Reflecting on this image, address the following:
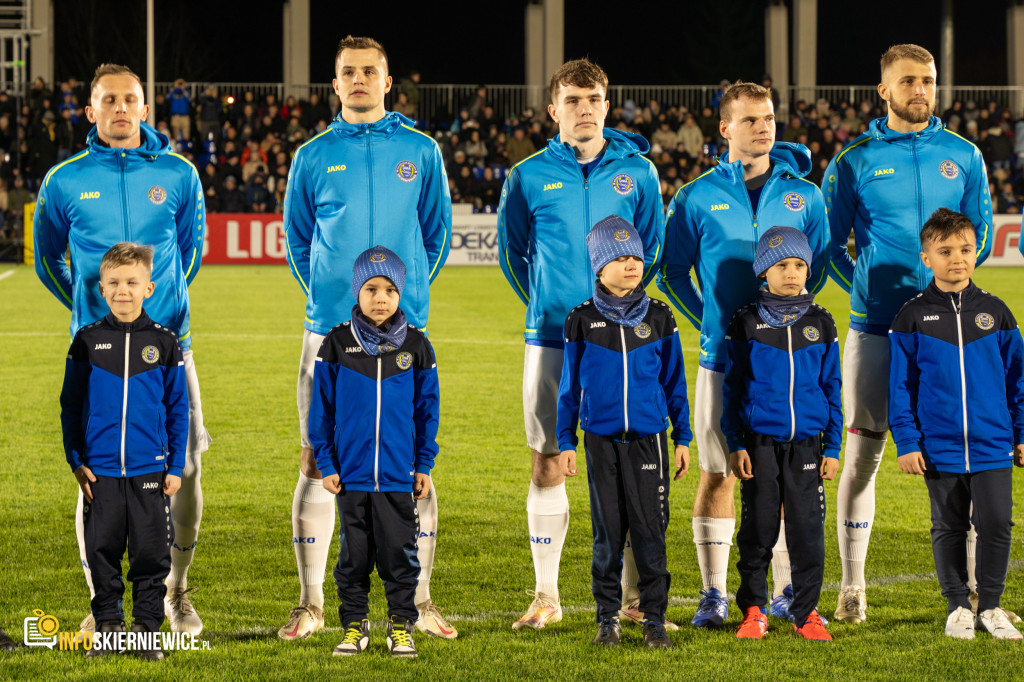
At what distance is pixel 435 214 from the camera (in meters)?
5.25

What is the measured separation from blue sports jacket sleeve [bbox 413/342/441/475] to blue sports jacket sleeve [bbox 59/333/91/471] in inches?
47.7

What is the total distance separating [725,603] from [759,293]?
1.26m

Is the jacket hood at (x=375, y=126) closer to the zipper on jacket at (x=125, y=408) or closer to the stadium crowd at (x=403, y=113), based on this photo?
the zipper on jacket at (x=125, y=408)

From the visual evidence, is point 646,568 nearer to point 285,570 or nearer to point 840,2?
point 285,570

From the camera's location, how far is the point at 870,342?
→ 5270 mm

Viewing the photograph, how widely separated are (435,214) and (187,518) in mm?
1633

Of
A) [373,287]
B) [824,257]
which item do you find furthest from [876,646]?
[373,287]

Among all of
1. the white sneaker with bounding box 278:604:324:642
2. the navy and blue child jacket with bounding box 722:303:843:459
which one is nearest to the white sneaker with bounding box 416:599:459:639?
the white sneaker with bounding box 278:604:324:642

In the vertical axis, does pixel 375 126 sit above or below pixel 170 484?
above

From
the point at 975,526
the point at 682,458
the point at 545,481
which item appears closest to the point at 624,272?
the point at 682,458

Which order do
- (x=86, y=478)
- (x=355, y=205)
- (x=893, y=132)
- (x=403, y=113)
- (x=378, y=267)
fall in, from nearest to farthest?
(x=86, y=478) < (x=378, y=267) < (x=355, y=205) < (x=893, y=132) < (x=403, y=113)

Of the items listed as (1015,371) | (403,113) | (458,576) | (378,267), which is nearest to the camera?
(378,267)

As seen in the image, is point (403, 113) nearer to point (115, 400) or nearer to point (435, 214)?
point (435, 214)

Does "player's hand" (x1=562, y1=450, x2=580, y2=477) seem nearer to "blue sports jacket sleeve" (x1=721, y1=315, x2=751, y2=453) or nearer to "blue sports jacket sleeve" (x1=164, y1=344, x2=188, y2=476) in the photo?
"blue sports jacket sleeve" (x1=721, y1=315, x2=751, y2=453)
